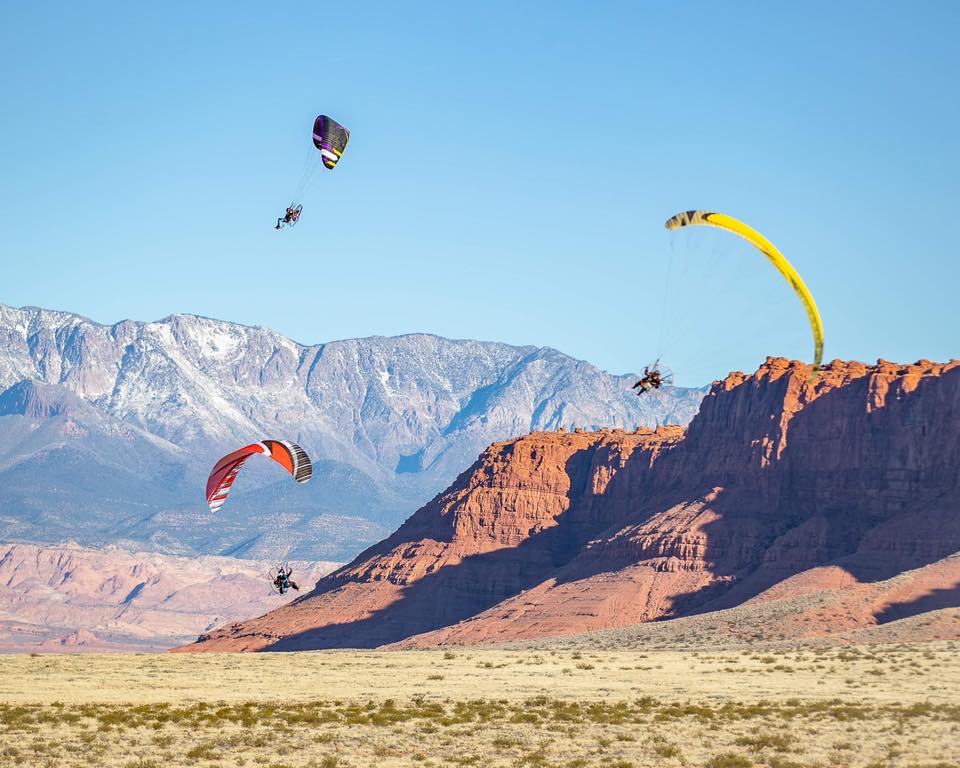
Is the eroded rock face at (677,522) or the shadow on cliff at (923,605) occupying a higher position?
the eroded rock face at (677,522)

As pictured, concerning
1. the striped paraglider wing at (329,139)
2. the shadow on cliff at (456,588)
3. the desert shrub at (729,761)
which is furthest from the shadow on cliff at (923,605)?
→ the desert shrub at (729,761)

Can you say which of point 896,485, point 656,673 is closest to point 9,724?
point 656,673

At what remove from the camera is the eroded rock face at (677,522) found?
471 ft

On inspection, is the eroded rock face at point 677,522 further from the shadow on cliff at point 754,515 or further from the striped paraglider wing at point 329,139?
the striped paraglider wing at point 329,139

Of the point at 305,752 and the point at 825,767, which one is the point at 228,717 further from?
the point at 825,767

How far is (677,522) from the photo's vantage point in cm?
15700

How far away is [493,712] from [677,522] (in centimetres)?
9719

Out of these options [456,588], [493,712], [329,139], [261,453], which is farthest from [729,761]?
[456,588]

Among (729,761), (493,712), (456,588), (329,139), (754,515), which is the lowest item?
(729,761)

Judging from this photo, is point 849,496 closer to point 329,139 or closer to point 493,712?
point 329,139

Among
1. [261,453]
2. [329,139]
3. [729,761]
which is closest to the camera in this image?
[729,761]

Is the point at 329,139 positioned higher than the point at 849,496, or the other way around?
the point at 329,139

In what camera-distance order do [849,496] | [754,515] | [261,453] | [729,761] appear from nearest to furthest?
[729,761] < [261,453] < [849,496] < [754,515]

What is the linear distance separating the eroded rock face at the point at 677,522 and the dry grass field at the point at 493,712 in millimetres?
53035
